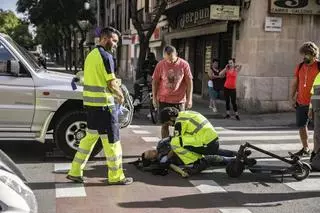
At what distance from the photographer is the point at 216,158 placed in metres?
7.37

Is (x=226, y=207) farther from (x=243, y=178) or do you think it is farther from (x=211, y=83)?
(x=211, y=83)

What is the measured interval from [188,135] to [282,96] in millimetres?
9607

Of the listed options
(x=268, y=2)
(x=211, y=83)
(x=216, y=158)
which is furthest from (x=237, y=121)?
(x=216, y=158)

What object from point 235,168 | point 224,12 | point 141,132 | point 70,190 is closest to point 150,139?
point 141,132

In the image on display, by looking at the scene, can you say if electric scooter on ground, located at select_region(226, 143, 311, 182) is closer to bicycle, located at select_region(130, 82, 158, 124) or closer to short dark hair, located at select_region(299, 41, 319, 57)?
short dark hair, located at select_region(299, 41, 319, 57)

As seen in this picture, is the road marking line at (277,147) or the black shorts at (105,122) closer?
the black shorts at (105,122)

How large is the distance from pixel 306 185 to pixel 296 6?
10.2 meters

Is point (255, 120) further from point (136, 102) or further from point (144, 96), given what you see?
point (136, 102)

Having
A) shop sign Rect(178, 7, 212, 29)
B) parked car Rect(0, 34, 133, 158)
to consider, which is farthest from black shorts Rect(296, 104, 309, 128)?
shop sign Rect(178, 7, 212, 29)

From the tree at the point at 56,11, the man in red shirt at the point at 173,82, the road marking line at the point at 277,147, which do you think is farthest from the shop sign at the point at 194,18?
the tree at the point at 56,11

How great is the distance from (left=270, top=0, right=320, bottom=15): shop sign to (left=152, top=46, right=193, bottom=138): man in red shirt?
325 inches

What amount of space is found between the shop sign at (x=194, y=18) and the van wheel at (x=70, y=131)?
12.1 m

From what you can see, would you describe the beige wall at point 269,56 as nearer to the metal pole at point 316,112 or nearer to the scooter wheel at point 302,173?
the metal pole at point 316,112

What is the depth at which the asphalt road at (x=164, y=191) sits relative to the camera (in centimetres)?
588
